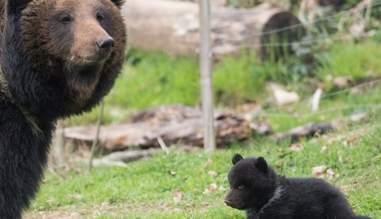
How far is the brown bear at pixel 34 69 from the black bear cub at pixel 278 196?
1446 millimetres

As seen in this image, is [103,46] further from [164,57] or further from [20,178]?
[164,57]

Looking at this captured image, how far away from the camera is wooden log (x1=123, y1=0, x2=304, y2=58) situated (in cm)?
1460

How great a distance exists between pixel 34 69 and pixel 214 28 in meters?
8.65

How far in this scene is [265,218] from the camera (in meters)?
6.75

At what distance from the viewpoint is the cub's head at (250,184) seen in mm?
6777

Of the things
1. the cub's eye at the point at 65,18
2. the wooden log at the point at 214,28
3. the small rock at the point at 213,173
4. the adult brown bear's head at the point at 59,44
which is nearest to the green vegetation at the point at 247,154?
the small rock at the point at 213,173

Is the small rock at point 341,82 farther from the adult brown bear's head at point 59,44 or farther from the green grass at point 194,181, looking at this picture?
the adult brown bear's head at point 59,44

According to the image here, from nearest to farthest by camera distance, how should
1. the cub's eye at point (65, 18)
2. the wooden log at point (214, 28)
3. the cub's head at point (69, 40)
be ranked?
the cub's head at point (69, 40)
the cub's eye at point (65, 18)
the wooden log at point (214, 28)

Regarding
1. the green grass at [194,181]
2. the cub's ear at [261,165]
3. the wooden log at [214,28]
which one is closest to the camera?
the cub's ear at [261,165]

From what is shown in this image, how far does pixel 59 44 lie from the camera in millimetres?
6508

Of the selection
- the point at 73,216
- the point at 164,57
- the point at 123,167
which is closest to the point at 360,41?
the point at 164,57

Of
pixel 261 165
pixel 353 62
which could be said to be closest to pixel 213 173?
pixel 261 165

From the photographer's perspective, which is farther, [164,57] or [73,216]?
[164,57]

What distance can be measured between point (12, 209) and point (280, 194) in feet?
6.91
